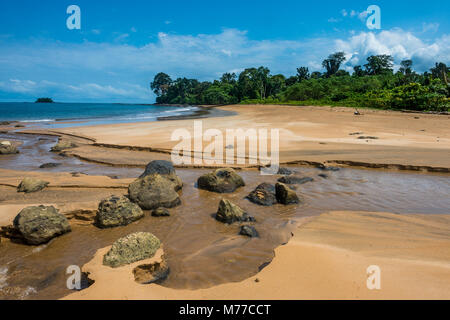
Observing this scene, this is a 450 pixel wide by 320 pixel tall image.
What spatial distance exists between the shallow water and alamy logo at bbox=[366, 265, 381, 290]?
4.03ft

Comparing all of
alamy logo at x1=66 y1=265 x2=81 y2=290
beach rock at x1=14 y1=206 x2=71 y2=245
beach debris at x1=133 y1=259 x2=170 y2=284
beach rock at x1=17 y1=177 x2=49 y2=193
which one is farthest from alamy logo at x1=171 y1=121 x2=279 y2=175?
alamy logo at x1=66 y1=265 x2=81 y2=290

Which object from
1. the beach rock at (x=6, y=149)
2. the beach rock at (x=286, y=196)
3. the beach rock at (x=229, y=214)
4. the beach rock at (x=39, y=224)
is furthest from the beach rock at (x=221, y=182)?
the beach rock at (x=6, y=149)

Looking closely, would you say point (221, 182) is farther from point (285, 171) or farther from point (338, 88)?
point (338, 88)

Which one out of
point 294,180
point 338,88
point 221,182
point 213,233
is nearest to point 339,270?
point 213,233

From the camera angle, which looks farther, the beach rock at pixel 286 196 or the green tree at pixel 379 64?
the green tree at pixel 379 64

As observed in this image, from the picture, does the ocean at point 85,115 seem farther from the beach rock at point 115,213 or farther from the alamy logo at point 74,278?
the alamy logo at point 74,278

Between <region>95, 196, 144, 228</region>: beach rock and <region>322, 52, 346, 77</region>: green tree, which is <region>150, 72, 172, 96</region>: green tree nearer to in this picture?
<region>322, 52, 346, 77</region>: green tree

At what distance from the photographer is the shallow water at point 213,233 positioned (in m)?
3.25

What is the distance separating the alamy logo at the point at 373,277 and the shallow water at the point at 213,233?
4.03 feet

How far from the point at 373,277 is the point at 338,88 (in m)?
47.9

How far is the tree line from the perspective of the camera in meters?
25.4

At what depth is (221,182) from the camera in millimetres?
6547

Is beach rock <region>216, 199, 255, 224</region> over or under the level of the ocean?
under
